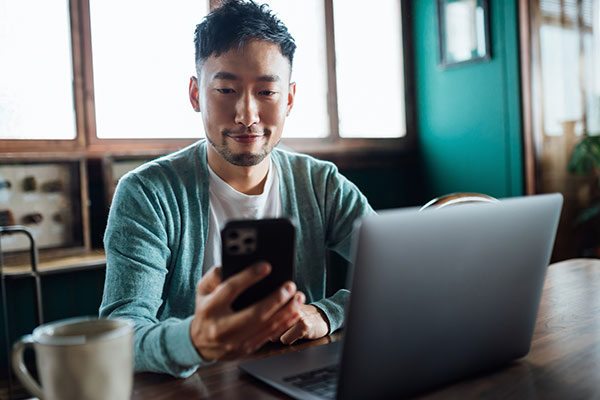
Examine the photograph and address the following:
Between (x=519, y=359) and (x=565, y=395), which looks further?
(x=519, y=359)

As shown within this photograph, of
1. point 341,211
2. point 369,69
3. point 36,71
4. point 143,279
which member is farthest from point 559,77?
point 143,279

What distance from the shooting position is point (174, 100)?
313cm

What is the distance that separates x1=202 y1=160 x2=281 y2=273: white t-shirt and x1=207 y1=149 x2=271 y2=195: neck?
0.02 meters

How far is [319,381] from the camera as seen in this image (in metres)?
0.71

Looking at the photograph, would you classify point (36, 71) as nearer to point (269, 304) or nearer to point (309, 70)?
point (309, 70)

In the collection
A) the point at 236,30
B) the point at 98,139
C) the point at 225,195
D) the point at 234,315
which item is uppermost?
the point at 236,30

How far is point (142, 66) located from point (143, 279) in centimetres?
226

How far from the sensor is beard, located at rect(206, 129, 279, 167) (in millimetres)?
1253

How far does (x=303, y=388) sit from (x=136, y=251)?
47 cm


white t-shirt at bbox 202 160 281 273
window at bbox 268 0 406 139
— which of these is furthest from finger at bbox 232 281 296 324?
window at bbox 268 0 406 139

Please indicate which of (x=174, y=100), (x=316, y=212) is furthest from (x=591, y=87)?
(x=316, y=212)

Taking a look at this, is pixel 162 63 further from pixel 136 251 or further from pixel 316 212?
pixel 136 251

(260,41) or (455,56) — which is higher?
(455,56)

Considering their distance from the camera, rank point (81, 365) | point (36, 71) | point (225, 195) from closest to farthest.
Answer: point (81, 365) → point (225, 195) → point (36, 71)
